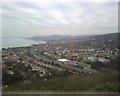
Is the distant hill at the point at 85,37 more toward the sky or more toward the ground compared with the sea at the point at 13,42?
more toward the sky

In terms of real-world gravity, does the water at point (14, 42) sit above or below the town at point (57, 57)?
above

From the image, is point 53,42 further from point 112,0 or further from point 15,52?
point 112,0

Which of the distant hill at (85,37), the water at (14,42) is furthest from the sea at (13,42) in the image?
the distant hill at (85,37)

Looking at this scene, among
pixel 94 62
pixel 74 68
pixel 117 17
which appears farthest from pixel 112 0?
pixel 74 68

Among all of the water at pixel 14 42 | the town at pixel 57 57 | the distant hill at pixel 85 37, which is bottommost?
the town at pixel 57 57

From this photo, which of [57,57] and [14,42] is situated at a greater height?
[14,42]

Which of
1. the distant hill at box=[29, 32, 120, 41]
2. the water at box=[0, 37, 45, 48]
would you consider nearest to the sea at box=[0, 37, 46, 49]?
the water at box=[0, 37, 45, 48]

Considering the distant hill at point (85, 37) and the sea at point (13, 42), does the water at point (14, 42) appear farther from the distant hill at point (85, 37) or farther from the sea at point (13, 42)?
the distant hill at point (85, 37)

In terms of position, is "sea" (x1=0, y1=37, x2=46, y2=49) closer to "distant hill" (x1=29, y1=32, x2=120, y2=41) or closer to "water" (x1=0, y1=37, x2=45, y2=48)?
"water" (x1=0, y1=37, x2=45, y2=48)

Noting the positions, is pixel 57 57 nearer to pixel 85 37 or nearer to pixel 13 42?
pixel 85 37

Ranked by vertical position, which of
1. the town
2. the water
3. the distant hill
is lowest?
the town

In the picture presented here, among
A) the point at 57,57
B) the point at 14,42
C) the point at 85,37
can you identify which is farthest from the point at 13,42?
the point at 85,37
